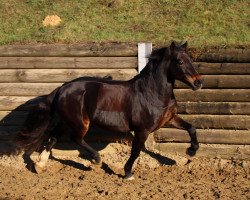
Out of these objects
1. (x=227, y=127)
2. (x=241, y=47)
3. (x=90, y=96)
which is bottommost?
(x=227, y=127)

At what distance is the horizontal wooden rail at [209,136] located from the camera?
6.91m

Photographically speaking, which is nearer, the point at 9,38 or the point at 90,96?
the point at 90,96

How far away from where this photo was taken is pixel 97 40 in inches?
330

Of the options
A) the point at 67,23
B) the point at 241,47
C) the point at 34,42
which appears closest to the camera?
the point at 241,47

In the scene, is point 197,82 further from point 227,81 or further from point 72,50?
point 72,50

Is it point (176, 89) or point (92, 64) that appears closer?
point (176, 89)

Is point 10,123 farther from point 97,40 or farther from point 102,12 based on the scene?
point 102,12

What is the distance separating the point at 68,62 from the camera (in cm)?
763

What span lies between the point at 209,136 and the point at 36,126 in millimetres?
Result: 2688

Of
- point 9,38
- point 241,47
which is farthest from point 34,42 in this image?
point 241,47

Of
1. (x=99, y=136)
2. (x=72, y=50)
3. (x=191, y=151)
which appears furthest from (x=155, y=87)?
(x=72, y=50)

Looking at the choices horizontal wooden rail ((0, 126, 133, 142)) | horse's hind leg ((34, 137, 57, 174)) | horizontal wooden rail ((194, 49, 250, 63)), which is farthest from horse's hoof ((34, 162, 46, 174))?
horizontal wooden rail ((194, 49, 250, 63))

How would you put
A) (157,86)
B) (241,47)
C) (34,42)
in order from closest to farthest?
(157,86) → (241,47) → (34,42)

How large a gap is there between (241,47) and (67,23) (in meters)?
3.58
